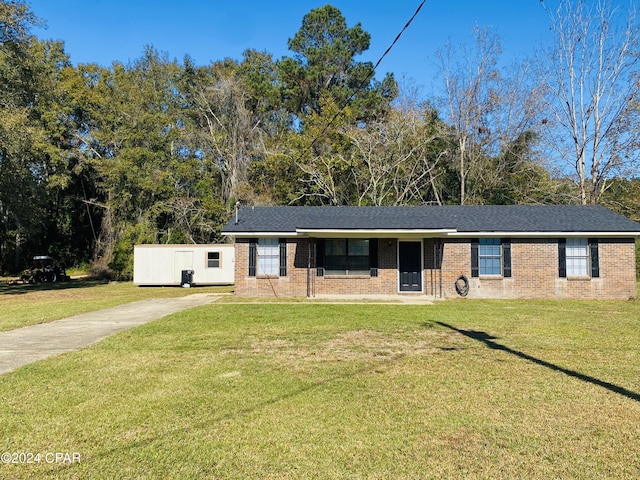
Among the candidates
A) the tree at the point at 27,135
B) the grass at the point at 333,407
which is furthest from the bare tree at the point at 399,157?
the grass at the point at 333,407

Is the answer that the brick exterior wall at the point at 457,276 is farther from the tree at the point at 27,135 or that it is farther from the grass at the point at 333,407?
the tree at the point at 27,135

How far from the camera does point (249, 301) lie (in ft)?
51.9

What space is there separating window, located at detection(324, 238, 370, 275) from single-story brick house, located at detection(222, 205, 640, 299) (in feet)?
0.12

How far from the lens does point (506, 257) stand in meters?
16.7

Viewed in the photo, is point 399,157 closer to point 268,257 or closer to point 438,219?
point 438,219

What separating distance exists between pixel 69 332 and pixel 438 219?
13.2 m

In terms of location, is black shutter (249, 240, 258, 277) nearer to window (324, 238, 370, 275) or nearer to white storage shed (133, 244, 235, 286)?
window (324, 238, 370, 275)

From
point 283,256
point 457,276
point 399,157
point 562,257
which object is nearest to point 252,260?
point 283,256

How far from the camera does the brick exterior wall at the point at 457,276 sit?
16.4 m

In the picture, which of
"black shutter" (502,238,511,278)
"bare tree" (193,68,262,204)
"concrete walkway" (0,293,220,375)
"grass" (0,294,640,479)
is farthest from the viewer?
"bare tree" (193,68,262,204)

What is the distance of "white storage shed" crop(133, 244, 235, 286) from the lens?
2391 centimetres

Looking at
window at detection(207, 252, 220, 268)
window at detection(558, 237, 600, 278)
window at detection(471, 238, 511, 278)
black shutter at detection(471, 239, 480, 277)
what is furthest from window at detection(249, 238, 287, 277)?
window at detection(558, 237, 600, 278)

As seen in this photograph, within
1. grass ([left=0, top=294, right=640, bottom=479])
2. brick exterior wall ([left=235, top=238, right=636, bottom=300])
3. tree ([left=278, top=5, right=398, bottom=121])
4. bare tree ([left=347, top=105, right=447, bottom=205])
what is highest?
tree ([left=278, top=5, right=398, bottom=121])

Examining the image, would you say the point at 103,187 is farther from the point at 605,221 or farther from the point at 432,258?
the point at 605,221
